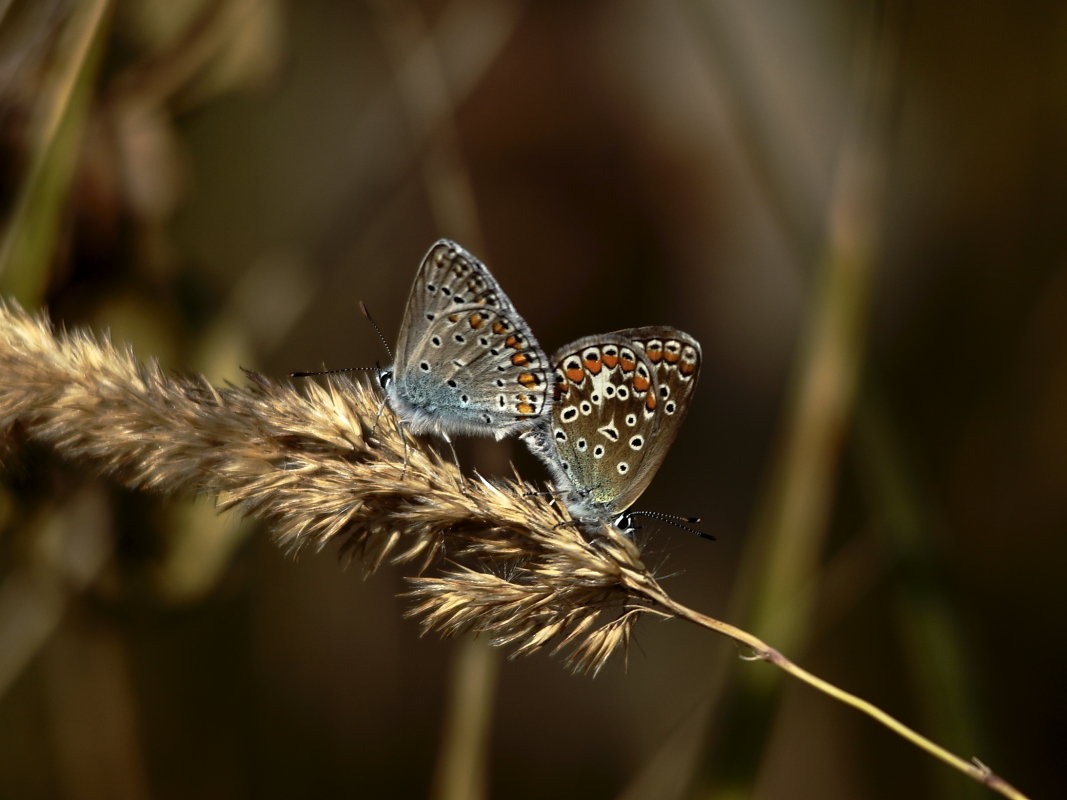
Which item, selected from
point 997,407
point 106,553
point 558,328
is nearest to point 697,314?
point 558,328

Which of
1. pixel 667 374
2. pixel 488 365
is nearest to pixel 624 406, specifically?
pixel 667 374

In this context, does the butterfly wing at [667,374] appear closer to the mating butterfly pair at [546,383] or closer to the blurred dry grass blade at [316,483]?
the mating butterfly pair at [546,383]

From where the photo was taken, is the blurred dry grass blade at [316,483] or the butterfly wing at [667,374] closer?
the blurred dry grass blade at [316,483]

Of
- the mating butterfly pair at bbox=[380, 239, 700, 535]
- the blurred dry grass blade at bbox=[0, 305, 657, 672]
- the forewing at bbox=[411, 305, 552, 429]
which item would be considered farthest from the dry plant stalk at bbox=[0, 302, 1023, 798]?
the forewing at bbox=[411, 305, 552, 429]

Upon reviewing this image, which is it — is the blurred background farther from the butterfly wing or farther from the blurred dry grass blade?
the blurred dry grass blade

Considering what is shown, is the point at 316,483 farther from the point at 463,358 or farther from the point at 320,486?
the point at 463,358

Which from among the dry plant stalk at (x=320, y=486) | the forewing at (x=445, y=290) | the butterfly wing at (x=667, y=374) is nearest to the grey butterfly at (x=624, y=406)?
the butterfly wing at (x=667, y=374)

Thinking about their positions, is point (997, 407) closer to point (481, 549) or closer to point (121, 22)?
point (481, 549)
